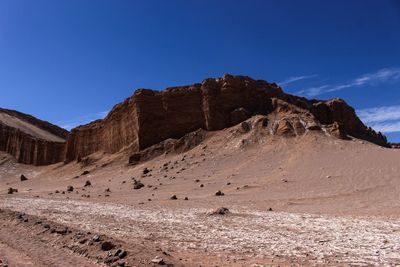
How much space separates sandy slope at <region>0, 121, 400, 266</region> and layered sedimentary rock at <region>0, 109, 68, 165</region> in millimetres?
16313

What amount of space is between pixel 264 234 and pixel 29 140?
2825 inches

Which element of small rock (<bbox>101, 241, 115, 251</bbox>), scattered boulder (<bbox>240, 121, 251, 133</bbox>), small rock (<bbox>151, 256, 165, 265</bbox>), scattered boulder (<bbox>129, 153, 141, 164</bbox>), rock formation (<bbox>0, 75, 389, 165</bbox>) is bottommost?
small rock (<bbox>151, 256, 165, 265</bbox>)

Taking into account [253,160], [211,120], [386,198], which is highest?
[211,120]

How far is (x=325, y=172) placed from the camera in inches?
1220

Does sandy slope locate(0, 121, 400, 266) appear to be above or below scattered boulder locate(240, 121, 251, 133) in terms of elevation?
below

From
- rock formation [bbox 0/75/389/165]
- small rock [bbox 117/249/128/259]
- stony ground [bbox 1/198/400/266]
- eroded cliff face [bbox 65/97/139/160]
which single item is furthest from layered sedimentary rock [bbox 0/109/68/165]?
small rock [bbox 117/249/128/259]

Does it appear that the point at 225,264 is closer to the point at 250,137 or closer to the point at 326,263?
the point at 326,263

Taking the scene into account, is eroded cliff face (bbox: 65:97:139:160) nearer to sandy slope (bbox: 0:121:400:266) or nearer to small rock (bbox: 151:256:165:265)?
sandy slope (bbox: 0:121:400:266)

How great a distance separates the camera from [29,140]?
76.8m

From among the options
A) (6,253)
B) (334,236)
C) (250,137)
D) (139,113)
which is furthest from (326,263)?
(139,113)

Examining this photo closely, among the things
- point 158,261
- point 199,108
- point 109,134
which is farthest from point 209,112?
point 158,261

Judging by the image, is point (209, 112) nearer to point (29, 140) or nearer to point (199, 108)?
point (199, 108)

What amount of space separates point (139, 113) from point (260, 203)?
33.6 m

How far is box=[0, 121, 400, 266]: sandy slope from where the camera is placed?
33.7 ft
